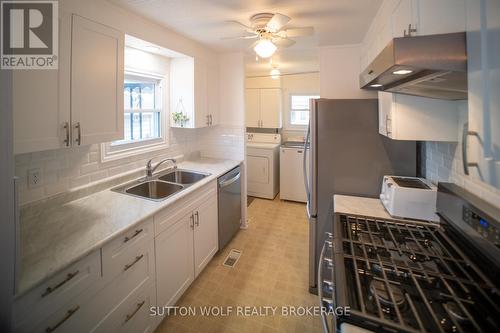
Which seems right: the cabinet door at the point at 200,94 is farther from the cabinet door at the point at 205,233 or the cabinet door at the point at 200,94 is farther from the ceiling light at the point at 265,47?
the ceiling light at the point at 265,47

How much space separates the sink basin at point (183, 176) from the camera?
2.61 meters

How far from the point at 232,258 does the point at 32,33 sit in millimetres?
2413

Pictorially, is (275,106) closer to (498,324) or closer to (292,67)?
(292,67)

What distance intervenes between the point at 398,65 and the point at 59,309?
5.45ft

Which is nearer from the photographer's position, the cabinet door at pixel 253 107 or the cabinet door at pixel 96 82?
the cabinet door at pixel 96 82

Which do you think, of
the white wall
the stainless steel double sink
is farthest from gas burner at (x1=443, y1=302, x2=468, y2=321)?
the white wall

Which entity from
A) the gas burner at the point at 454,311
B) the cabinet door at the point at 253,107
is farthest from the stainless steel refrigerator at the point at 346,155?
the cabinet door at the point at 253,107

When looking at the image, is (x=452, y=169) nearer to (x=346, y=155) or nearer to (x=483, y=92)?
(x=346, y=155)

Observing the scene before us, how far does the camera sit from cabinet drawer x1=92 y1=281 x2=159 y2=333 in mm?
1370

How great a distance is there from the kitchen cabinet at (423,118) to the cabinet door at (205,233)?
1687mm

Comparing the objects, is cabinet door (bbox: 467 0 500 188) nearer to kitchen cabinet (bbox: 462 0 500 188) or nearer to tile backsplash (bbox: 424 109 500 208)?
kitchen cabinet (bbox: 462 0 500 188)

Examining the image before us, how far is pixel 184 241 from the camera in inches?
81.3

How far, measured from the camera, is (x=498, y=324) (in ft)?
2.57

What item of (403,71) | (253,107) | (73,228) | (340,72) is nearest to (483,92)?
(403,71)
